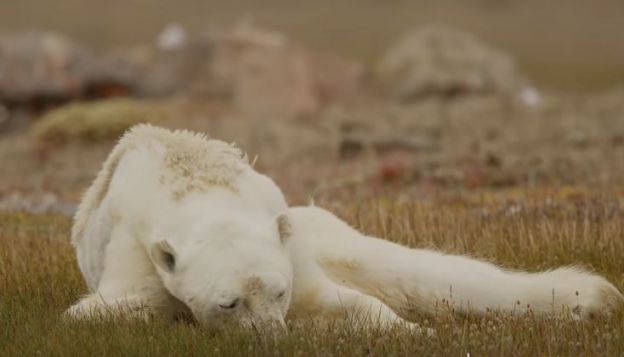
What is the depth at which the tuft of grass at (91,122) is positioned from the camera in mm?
36438

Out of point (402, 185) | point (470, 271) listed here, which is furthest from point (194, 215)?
point (402, 185)

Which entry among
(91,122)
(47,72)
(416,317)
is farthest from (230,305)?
(47,72)

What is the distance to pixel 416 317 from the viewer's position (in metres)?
9.12

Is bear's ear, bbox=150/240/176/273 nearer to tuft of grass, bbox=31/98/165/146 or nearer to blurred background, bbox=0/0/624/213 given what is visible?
blurred background, bbox=0/0/624/213

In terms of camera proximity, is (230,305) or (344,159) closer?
(230,305)

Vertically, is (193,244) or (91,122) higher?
(193,244)

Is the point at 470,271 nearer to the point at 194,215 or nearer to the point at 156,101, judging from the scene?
the point at 194,215

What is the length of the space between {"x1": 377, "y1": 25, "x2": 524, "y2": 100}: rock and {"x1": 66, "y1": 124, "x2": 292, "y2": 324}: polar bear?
1380 inches

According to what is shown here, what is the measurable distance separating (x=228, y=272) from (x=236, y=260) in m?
0.09

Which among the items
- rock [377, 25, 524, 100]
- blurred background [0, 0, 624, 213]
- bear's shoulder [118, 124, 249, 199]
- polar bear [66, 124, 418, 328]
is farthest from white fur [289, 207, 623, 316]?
rock [377, 25, 524, 100]

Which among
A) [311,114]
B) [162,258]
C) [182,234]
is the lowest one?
[311,114]

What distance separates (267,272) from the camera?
757cm

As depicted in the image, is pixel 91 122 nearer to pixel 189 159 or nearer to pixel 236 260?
pixel 189 159

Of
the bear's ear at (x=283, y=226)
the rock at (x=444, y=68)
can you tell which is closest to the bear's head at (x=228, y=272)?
the bear's ear at (x=283, y=226)
